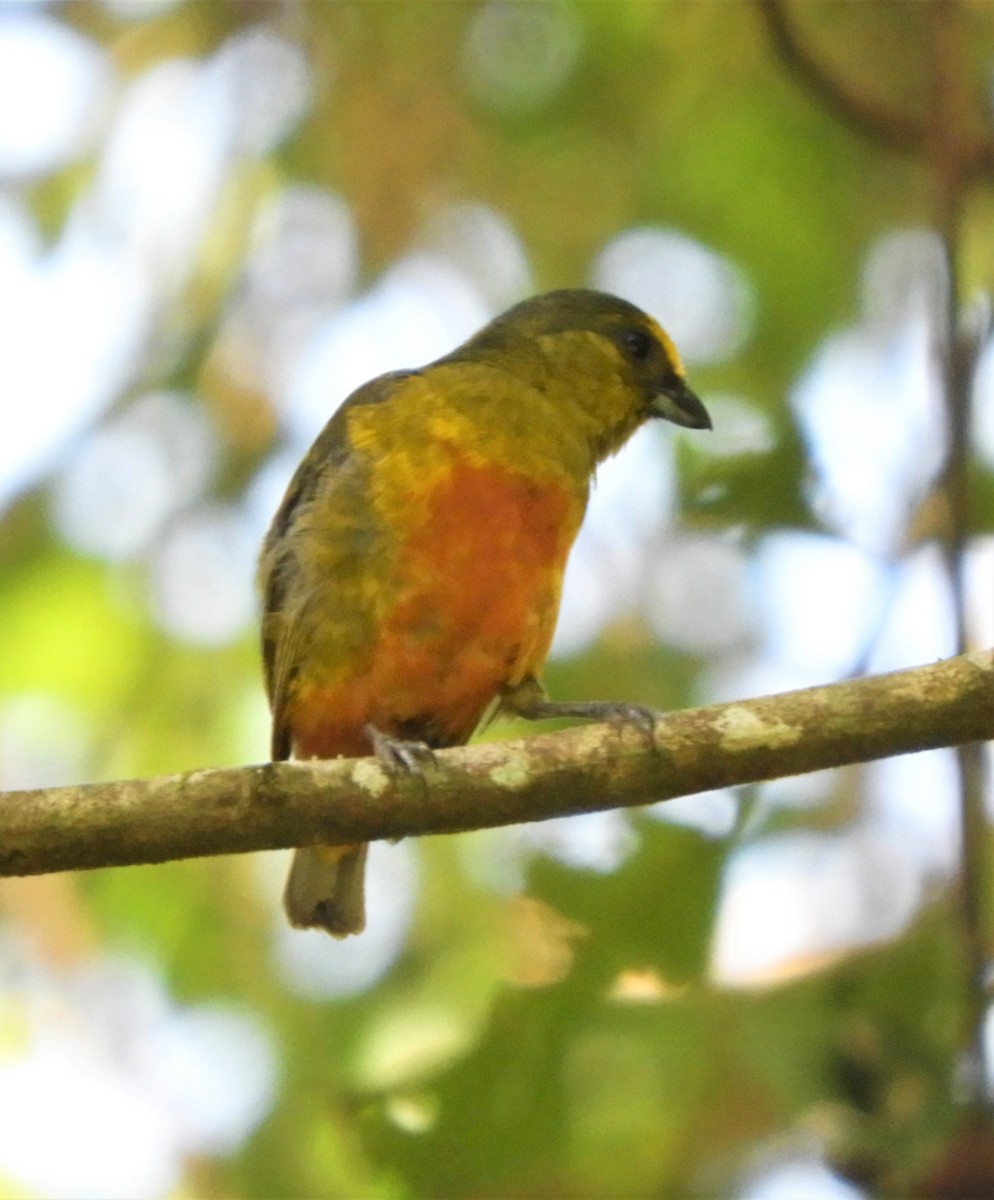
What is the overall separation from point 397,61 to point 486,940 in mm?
2917

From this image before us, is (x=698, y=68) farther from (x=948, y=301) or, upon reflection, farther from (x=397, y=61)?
(x=948, y=301)

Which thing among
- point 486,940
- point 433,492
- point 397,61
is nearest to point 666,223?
point 397,61

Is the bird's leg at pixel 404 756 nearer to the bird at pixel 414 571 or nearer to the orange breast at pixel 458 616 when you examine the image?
the bird at pixel 414 571

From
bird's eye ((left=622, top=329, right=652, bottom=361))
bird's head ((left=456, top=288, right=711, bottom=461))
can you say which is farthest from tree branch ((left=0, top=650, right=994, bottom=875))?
bird's eye ((left=622, top=329, right=652, bottom=361))

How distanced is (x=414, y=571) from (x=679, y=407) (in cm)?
122

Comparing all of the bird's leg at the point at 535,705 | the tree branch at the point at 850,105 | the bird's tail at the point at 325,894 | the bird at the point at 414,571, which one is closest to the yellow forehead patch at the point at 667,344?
the bird at the point at 414,571

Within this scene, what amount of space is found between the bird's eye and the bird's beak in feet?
0.33

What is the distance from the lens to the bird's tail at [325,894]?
468 centimetres

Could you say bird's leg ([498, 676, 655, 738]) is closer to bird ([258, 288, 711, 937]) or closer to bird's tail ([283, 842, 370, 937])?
bird ([258, 288, 711, 937])

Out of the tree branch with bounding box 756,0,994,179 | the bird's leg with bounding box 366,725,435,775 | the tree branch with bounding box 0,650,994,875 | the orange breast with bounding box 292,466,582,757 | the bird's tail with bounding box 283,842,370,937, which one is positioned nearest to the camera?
the tree branch with bounding box 0,650,994,875

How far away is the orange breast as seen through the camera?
4121 millimetres

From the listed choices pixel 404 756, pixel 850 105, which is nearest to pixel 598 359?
pixel 850 105

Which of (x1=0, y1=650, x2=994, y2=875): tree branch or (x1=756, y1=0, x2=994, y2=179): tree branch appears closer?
(x1=0, y1=650, x2=994, y2=875): tree branch

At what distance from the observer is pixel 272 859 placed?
6051 mm
